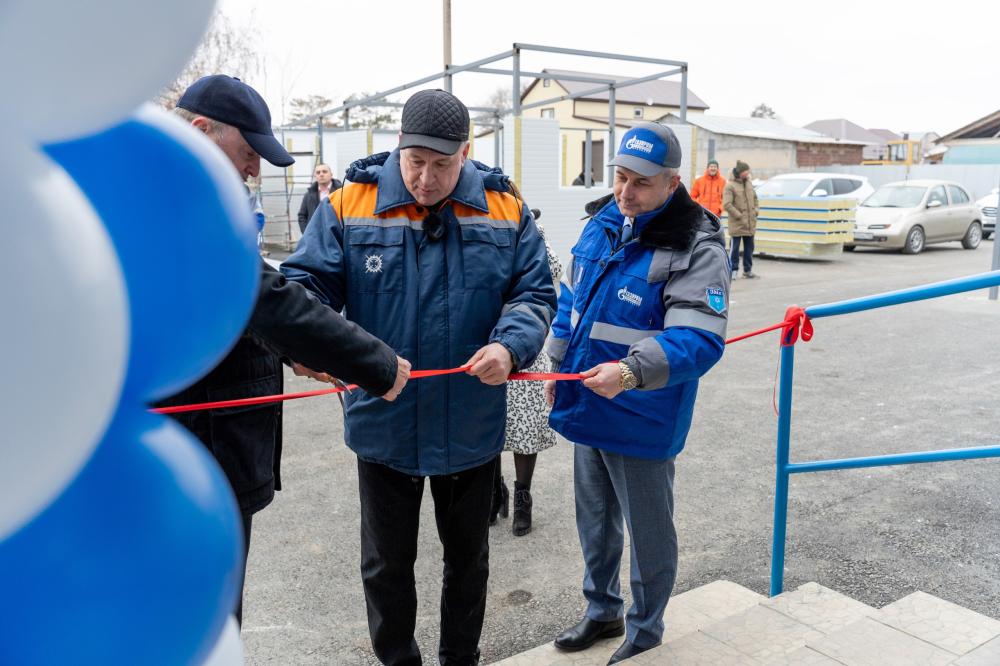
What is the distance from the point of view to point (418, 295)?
2.56 meters

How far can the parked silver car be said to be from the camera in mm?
17562

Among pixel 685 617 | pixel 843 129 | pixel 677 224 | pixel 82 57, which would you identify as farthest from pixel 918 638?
pixel 843 129

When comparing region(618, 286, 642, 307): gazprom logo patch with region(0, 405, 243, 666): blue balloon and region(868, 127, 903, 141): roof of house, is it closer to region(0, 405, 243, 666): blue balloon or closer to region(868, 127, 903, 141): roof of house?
region(0, 405, 243, 666): blue balloon

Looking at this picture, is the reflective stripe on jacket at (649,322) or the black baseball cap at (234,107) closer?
the black baseball cap at (234,107)

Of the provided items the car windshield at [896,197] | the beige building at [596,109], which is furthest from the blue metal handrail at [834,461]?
the beige building at [596,109]

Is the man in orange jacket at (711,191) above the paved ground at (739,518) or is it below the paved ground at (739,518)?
above

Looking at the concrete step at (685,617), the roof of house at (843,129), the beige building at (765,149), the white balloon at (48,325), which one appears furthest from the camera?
the roof of house at (843,129)

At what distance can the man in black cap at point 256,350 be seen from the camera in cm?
217

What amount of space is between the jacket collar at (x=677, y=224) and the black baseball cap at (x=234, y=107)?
1.26 metres

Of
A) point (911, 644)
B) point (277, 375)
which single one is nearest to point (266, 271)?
point (277, 375)

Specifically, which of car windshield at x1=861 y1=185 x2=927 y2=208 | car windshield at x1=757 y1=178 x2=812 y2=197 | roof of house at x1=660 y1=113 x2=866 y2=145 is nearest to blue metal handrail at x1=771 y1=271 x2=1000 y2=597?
car windshield at x1=757 y1=178 x2=812 y2=197

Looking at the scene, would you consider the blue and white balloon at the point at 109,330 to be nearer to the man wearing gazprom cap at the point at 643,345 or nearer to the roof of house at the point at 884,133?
the man wearing gazprom cap at the point at 643,345

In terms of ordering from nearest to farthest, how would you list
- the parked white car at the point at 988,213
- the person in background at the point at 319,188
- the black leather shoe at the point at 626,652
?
the black leather shoe at the point at 626,652 → the person in background at the point at 319,188 → the parked white car at the point at 988,213

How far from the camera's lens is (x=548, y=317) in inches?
109
